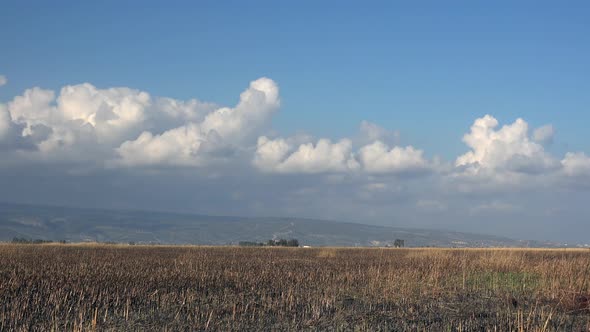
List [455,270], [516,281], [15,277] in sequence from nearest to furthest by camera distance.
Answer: [15,277] → [516,281] → [455,270]

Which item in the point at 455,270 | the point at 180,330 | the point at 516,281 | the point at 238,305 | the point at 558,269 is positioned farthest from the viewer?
the point at 455,270

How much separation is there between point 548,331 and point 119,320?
31.4 ft

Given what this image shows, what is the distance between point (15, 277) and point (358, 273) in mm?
13290

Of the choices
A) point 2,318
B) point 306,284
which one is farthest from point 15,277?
point 306,284

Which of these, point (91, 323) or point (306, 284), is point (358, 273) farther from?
point (91, 323)

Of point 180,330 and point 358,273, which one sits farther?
point 358,273

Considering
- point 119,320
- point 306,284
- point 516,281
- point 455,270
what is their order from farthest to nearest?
point 455,270 → point 516,281 → point 306,284 → point 119,320

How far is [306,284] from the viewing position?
76.3 ft

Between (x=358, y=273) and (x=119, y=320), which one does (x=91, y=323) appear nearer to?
(x=119, y=320)

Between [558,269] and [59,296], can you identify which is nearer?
[59,296]

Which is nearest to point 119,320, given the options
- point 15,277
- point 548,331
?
point 15,277

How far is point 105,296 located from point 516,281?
15499mm

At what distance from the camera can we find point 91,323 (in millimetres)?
14391

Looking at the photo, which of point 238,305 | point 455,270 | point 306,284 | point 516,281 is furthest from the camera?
point 455,270
